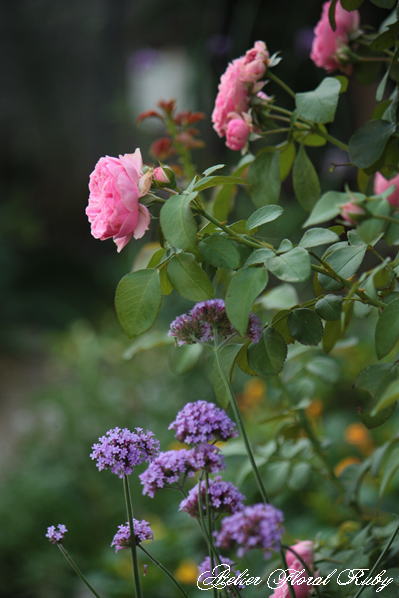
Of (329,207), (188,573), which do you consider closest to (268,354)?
(329,207)

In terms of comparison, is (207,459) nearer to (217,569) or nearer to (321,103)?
(217,569)

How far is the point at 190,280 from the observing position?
663mm

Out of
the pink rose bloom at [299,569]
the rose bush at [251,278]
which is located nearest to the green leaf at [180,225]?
the rose bush at [251,278]

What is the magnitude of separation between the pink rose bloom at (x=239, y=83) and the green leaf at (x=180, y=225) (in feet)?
0.78

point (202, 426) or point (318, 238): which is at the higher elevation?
point (318, 238)

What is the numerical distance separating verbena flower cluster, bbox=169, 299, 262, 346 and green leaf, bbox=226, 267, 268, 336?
0.20ft

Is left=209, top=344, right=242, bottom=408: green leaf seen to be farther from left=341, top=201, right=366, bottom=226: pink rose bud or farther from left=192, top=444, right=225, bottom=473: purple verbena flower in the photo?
left=341, top=201, right=366, bottom=226: pink rose bud

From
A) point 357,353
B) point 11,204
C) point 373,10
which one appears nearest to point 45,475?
Result: point 357,353

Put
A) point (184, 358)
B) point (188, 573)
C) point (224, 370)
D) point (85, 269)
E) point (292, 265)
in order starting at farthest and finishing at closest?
point (85, 269)
point (188, 573)
point (184, 358)
point (224, 370)
point (292, 265)

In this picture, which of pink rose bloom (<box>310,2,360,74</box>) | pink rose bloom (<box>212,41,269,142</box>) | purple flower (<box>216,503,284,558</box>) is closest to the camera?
purple flower (<box>216,503,284,558</box>)

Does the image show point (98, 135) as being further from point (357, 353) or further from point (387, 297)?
point (387, 297)

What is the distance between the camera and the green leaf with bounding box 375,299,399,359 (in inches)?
26.6

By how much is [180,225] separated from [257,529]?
25 centimetres

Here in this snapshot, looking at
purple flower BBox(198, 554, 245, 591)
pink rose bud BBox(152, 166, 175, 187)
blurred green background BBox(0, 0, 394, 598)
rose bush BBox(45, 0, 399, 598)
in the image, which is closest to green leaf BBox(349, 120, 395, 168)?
rose bush BBox(45, 0, 399, 598)
